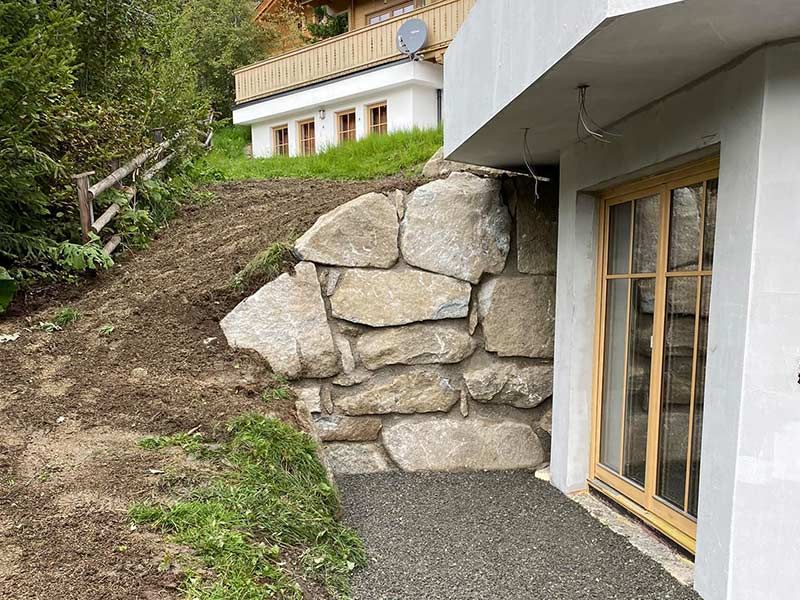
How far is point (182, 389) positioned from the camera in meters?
3.62

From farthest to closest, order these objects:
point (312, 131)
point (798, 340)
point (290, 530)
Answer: point (312, 131) < point (290, 530) < point (798, 340)

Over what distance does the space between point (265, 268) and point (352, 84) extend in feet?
29.3

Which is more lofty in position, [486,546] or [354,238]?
[354,238]

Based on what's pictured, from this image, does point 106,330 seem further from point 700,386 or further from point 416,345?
point 700,386

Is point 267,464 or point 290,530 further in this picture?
point 267,464

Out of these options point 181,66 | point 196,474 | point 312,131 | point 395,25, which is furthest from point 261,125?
point 196,474

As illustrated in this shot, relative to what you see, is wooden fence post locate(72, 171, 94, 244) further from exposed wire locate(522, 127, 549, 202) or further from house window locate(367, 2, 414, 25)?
house window locate(367, 2, 414, 25)

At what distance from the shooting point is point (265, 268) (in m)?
4.36

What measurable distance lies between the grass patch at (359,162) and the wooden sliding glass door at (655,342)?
135 inches

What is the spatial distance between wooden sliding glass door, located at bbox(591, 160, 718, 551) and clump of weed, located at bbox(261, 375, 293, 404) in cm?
202

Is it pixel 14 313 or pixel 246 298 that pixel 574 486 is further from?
pixel 14 313

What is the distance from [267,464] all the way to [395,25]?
421 inches

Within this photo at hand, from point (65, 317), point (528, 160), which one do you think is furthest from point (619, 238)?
point (65, 317)

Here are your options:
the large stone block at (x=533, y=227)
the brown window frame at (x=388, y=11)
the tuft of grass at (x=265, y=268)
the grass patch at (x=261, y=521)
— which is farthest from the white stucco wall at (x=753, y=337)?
the brown window frame at (x=388, y=11)
